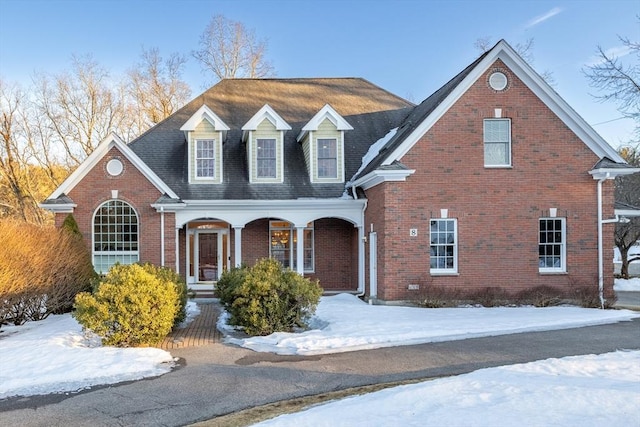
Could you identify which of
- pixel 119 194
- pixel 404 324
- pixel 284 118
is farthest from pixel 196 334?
pixel 284 118

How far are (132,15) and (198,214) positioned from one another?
921cm

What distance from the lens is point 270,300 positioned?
11.0 metres

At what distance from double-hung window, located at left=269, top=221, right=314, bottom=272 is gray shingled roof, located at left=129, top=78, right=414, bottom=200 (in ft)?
5.85

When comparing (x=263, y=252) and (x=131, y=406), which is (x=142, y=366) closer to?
(x=131, y=406)

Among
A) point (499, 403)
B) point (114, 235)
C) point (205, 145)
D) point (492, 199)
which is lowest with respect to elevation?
point (499, 403)

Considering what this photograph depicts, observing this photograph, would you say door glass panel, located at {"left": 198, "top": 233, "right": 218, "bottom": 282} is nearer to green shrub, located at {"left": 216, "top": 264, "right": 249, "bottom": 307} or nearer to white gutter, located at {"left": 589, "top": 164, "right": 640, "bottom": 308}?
green shrub, located at {"left": 216, "top": 264, "right": 249, "bottom": 307}

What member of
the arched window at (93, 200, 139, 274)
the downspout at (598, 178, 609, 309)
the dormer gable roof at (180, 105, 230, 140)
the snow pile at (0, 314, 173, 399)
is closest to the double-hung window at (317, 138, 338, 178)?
the dormer gable roof at (180, 105, 230, 140)

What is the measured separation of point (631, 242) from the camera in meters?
25.2

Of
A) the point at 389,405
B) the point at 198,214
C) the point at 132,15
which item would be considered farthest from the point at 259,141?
the point at 389,405

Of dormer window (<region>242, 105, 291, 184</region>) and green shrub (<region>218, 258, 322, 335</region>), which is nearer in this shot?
green shrub (<region>218, 258, 322, 335</region>)

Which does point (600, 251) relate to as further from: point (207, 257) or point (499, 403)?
point (207, 257)

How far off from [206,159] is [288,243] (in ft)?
13.9

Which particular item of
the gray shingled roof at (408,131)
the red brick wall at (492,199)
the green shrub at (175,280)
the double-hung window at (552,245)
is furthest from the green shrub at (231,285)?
the double-hung window at (552,245)

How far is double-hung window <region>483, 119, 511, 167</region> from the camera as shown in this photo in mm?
15602
